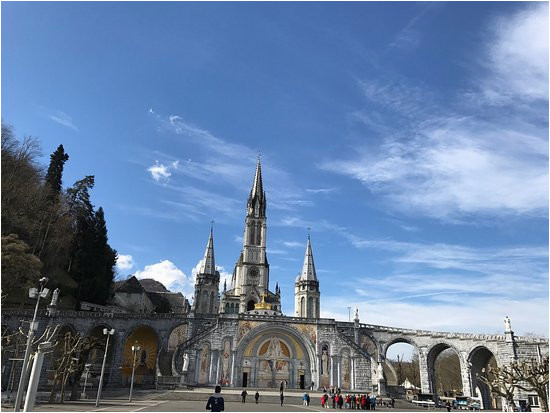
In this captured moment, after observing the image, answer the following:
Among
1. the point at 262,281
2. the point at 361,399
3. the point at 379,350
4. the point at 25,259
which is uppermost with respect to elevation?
the point at 262,281

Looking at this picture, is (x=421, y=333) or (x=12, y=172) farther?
(x=421, y=333)

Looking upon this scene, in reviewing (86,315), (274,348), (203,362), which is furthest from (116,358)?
(274,348)

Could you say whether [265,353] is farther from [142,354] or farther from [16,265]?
[16,265]

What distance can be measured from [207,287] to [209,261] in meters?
3.92

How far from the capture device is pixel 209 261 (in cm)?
6269

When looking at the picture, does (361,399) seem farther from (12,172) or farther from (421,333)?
(12,172)

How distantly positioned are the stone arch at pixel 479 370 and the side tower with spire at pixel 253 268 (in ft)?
93.5

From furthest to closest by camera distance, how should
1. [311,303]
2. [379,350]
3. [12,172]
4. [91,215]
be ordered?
[311,303], [91,215], [379,350], [12,172]

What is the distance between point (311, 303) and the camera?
190ft

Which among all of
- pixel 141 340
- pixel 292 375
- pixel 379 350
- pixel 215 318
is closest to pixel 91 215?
pixel 141 340

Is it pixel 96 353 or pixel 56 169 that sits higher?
pixel 56 169

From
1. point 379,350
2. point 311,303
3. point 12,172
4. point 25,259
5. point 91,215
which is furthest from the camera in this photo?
point 311,303

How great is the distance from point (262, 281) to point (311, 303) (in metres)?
9.77

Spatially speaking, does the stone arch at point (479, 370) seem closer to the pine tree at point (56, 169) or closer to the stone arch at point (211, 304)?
the stone arch at point (211, 304)
